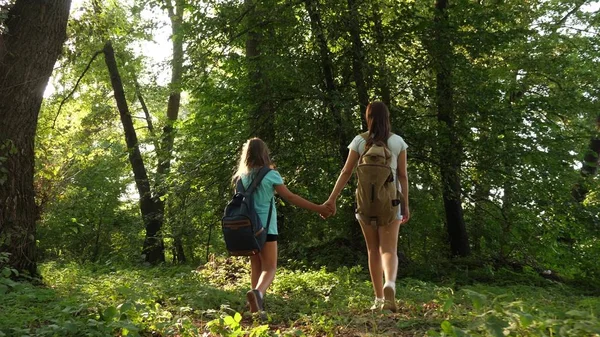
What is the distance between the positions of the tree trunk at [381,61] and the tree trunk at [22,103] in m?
5.00

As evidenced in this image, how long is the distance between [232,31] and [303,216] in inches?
150

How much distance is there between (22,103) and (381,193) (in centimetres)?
467

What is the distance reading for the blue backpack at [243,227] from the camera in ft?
16.0

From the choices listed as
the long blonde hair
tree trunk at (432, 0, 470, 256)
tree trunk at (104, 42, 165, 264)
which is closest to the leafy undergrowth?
the long blonde hair

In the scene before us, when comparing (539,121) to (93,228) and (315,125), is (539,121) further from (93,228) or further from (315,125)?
(93,228)

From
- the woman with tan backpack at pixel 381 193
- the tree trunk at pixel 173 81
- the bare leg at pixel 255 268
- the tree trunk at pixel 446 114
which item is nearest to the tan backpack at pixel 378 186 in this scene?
the woman with tan backpack at pixel 381 193

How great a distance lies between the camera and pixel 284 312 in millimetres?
5395

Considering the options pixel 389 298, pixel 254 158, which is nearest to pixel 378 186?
pixel 389 298

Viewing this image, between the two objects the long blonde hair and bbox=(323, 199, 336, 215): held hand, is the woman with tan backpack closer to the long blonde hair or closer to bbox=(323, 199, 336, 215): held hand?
bbox=(323, 199, 336, 215): held hand

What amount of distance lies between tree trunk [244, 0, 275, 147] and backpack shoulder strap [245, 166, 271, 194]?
4.67 meters

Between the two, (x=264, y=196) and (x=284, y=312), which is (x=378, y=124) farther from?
(x=284, y=312)

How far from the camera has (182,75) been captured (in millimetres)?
10359

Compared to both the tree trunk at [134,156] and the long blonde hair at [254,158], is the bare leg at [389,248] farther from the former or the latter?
the tree trunk at [134,156]

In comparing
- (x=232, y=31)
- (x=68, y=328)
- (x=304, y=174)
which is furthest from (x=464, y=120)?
(x=68, y=328)
